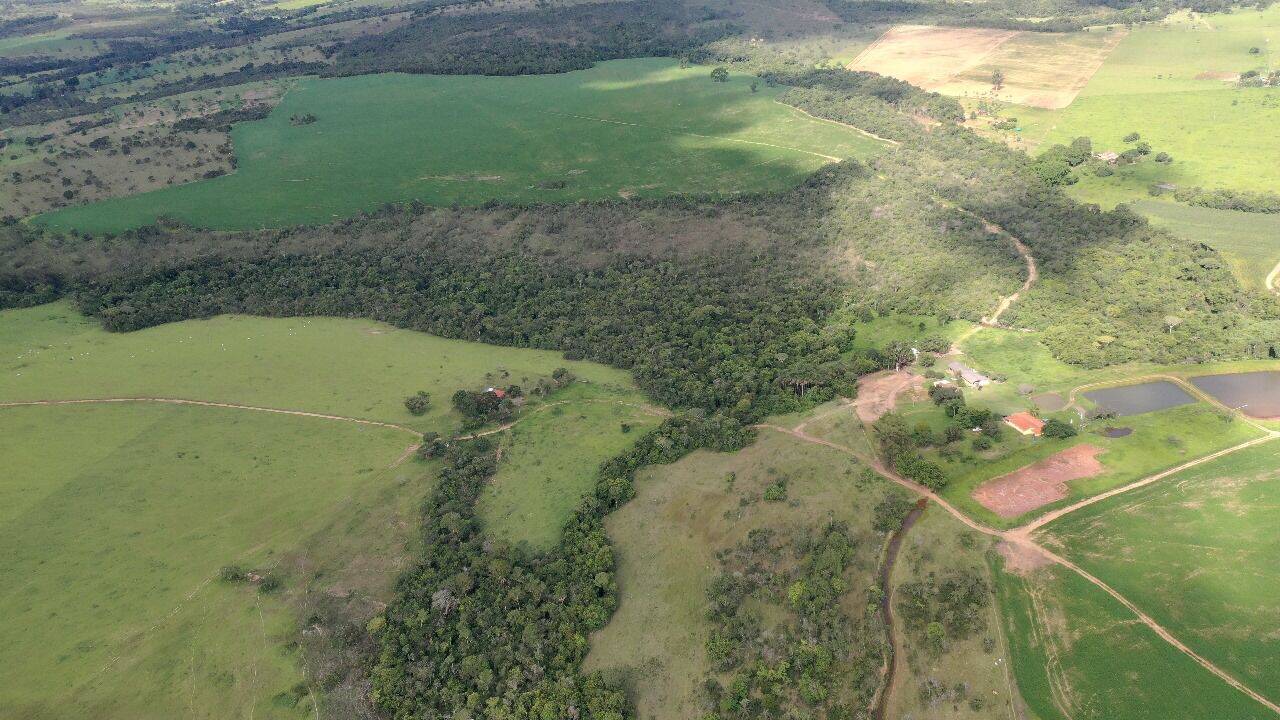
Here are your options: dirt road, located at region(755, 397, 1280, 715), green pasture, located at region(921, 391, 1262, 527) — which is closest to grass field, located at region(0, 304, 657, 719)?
dirt road, located at region(755, 397, 1280, 715)

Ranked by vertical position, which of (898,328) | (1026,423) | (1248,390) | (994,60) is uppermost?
(994,60)

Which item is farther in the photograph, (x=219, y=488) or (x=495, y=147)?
(x=495, y=147)

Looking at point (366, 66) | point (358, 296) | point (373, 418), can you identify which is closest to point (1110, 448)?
point (373, 418)

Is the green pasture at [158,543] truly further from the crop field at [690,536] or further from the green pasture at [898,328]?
the green pasture at [898,328]

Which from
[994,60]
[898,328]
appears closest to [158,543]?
[898,328]

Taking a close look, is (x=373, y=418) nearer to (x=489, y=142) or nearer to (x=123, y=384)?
(x=123, y=384)

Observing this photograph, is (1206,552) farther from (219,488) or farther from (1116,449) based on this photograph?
(219,488)

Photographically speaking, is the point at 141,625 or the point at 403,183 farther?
the point at 403,183
